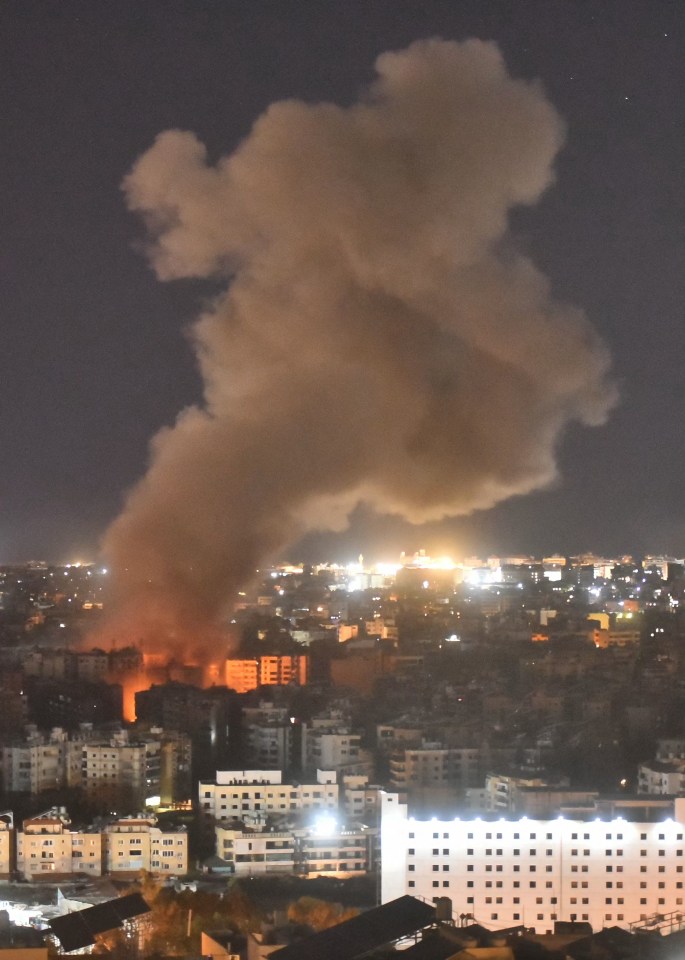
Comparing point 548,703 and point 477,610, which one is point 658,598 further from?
point 548,703

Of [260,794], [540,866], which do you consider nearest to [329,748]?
[260,794]

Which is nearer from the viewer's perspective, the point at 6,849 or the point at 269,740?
the point at 6,849

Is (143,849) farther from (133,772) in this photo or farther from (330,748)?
(330,748)

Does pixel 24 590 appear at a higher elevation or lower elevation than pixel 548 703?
higher

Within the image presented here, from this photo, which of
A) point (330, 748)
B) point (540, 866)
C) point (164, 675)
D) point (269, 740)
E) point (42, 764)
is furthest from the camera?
point (164, 675)

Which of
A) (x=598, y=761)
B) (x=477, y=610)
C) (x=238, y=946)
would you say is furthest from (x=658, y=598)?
(x=238, y=946)

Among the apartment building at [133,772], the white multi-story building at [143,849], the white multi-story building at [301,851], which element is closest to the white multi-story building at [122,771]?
the apartment building at [133,772]
